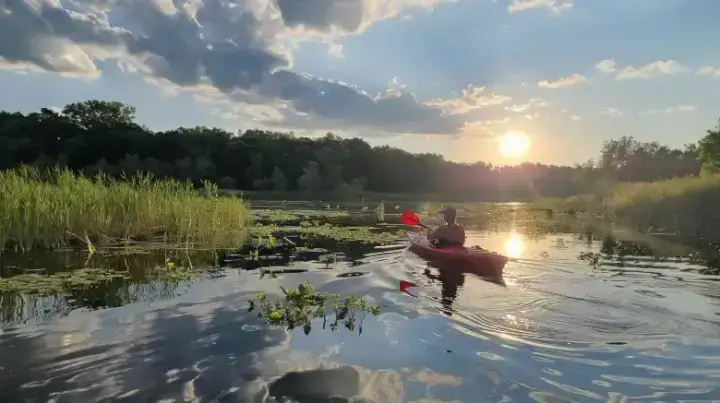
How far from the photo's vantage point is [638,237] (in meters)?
20.3

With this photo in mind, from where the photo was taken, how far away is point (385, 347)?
19.9ft

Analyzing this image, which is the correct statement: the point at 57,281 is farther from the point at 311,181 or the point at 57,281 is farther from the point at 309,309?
the point at 311,181

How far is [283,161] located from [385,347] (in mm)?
72695

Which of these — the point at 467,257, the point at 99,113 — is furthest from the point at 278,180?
the point at 467,257

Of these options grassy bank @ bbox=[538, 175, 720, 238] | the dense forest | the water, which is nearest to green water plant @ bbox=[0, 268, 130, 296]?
the water

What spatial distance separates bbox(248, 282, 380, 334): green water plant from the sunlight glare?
7224mm

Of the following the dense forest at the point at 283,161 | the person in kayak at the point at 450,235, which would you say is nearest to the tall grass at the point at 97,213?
the person in kayak at the point at 450,235

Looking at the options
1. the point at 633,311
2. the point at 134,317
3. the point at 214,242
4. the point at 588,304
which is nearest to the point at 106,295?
the point at 134,317

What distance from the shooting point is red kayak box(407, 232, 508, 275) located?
10844 millimetres

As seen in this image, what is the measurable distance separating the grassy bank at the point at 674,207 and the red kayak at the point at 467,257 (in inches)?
605

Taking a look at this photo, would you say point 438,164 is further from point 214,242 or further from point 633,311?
point 633,311

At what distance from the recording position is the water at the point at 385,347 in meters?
4.76

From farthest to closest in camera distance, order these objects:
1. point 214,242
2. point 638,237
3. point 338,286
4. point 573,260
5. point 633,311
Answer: point 638,237, point 214,242, point 573,260, point 338,286, point 633,311

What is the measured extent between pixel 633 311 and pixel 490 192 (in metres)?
71.4
